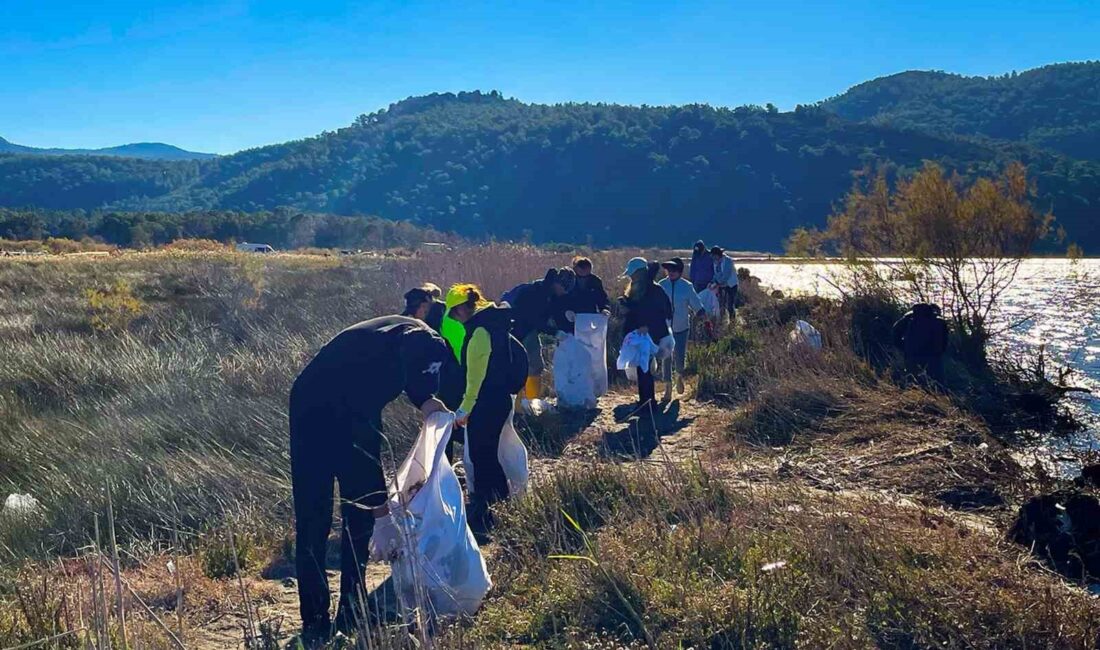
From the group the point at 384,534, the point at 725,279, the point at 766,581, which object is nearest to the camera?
the point at 766,581

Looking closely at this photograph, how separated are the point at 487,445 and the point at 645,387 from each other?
340 cm

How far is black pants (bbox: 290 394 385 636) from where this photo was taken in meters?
4.25

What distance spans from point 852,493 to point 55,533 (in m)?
5.03

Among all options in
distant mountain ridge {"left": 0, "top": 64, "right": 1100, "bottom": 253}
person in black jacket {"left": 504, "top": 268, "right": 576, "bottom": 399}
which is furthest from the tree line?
person in black jacket {"left": 504, "top": 268, "right": 576, "bottom": 399}

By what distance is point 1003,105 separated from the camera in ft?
304

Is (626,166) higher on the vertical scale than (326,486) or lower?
higher

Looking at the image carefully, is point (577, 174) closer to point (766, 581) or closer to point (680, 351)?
point (680, 351)

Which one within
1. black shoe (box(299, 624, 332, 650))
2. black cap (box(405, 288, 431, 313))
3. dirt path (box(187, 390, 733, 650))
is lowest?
dirt path (box(187, 390, 733, 650))

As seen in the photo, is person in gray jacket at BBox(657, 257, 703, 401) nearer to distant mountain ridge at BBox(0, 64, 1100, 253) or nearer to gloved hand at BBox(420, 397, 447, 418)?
gloved hand at BBox(420, 397, 447, 418)

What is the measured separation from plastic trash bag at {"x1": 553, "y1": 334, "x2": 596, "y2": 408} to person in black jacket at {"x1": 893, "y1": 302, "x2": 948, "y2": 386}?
3118 mm

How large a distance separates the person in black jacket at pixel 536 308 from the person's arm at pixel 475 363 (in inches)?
103

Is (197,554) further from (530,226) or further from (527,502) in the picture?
(530,226)

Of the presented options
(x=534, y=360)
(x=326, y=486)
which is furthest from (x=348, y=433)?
(x=534, y=360)

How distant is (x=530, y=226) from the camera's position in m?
71.4
